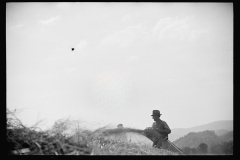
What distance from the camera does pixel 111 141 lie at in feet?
17.2

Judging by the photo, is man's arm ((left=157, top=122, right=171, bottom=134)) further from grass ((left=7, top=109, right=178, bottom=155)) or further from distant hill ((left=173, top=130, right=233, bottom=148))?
grass ((left=7, top=109, right=178, bottom=155))

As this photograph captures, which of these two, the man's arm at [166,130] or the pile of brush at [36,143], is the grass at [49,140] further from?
the man's arm at [166,130]

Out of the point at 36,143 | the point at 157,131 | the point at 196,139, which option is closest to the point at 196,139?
the point at 196,139

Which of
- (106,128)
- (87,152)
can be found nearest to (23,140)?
(87,152)

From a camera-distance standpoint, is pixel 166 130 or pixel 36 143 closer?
pixel 36 143

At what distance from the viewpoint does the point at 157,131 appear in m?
8.58

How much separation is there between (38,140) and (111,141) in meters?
→ 2.14

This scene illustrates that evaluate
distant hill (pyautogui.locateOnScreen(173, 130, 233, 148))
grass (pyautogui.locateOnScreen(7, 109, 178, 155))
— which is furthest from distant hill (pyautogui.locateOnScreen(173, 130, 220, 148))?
grass (pyautogui.locateOnScreen(7, 109, 178, 155))

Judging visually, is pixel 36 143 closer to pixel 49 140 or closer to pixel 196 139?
pixel 49 140

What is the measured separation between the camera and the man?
8.08 meters

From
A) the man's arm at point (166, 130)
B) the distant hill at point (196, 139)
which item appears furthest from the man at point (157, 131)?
the distant hill at point (196, 139)

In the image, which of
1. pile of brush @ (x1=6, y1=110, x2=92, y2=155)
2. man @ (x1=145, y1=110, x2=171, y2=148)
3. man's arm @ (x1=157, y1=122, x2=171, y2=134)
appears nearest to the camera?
pile of brush @ (x1=6, y1=110, x2=92, y2=155)

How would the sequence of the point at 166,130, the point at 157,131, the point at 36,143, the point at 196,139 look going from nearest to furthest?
the point at 36,143
the point at 157,131
the point at 166,130
the point at 196,139

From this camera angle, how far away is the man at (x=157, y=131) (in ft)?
26.5
